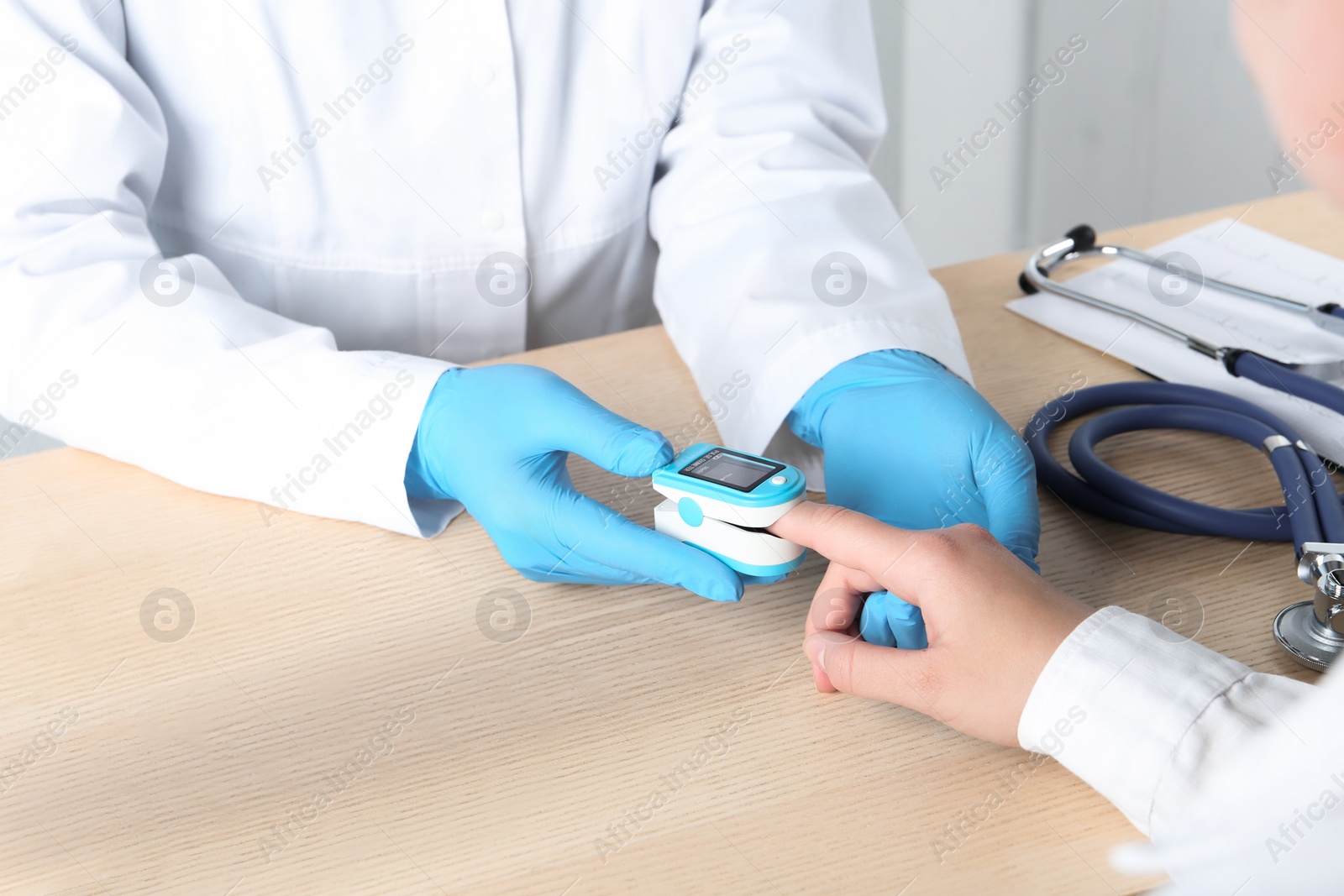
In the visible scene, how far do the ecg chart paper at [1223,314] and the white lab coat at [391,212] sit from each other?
0.19 metres

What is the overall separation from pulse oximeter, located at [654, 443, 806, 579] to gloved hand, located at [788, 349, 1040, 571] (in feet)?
0.37

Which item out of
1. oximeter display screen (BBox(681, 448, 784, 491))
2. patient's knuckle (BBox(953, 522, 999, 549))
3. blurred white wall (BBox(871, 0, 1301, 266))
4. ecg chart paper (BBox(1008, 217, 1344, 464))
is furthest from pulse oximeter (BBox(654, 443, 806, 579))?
blurred white wall (BBox(871, 0, 1301, 266))

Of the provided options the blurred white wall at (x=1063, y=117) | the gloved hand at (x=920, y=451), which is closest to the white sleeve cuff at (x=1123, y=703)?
the gloved hand at (x=920, y=451)

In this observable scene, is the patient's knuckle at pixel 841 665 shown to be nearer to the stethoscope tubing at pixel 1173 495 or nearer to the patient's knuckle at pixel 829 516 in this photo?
the patient's knuckle at pixel 829 516

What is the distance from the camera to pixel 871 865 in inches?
19.4

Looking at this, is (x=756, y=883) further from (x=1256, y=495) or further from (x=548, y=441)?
(x=1256, y=495)

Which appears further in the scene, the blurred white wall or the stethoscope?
the blurred white wall

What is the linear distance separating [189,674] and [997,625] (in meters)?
0.49

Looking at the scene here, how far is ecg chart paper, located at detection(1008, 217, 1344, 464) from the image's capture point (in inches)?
33.5

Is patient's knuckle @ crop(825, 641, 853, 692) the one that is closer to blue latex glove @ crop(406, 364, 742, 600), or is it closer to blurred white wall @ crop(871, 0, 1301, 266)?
blue latex glove @ crop(406, 364, 742, 600)

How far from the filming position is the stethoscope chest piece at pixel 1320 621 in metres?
0.58

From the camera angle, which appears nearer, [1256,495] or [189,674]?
[189,674]

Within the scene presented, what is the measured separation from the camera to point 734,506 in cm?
64

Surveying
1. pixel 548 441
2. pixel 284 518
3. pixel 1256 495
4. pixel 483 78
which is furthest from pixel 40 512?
pixel 1256 495
